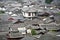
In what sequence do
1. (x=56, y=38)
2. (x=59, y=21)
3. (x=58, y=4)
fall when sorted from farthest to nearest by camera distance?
(x=58, y=4) < (x=59, y=21) < (x=56, y=38)

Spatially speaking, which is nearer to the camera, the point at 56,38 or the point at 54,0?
the point at 56,38

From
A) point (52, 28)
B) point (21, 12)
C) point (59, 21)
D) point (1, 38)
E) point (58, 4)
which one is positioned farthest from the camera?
point (58, 4)

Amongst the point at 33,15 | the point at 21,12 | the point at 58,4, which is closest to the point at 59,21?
the point at 33,15

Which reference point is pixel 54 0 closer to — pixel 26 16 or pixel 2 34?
pixel 26 16

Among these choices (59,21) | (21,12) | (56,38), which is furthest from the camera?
(21,12)

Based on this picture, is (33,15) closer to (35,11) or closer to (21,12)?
(35,11)

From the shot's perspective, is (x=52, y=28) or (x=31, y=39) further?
(x=52, y=28)

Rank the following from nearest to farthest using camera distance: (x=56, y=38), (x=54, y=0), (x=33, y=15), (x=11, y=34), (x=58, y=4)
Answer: (x=56, y=38)
(x=11, y=34)
(x=33, y=15)
(x=58, y=4)
(x=54, y=0)

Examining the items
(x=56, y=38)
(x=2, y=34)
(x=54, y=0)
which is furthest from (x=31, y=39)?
(x=54, y=0)
